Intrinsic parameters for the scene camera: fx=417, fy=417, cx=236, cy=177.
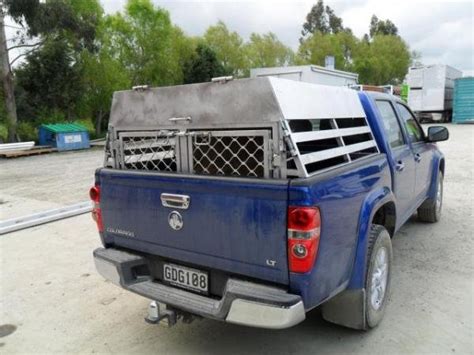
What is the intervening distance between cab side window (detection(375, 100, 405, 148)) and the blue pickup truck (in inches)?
16.5

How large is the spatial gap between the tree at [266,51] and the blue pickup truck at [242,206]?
110 feet

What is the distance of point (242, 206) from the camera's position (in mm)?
2387

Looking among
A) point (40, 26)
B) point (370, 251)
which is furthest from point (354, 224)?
point (40, 26)

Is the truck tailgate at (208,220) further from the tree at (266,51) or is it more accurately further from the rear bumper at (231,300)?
the tree at (266,51)

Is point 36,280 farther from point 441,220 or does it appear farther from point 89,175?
point 89,175

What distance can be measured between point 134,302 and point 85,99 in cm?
2060

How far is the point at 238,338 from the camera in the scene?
3.07 meters

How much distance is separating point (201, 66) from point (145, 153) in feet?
84.8

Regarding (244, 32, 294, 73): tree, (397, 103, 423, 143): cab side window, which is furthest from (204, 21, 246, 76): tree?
(397, 103, 423, 143): cab side window

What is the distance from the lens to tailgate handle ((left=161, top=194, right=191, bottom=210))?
2592 mm

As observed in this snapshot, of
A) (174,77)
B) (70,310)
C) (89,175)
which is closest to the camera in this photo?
(70,310)

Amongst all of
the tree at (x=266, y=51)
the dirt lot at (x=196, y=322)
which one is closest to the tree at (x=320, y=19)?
the tree at (x=266, y=51)

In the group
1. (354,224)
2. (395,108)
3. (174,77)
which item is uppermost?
(174,77)

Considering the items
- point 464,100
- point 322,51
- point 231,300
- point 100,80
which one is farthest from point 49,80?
point 322,51
